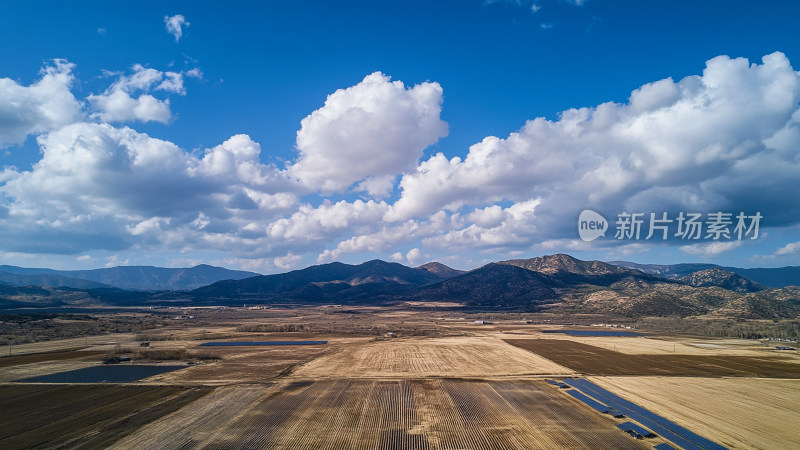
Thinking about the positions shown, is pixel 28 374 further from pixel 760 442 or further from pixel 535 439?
pixel 760 442

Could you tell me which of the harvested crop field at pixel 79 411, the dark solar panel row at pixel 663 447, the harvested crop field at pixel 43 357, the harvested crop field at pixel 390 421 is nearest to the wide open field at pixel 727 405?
the dark solar panel row at pixel 663 447

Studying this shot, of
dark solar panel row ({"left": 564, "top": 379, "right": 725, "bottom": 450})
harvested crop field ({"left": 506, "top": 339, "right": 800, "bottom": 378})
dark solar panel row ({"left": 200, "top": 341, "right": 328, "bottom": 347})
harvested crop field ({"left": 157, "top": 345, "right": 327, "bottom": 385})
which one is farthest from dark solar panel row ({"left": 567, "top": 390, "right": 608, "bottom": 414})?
dark solar panel row ({"left": 200, "top": 341, "right": 328, "bottom": 347})

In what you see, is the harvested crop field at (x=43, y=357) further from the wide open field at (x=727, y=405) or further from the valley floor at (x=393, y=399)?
the wide open field at (x=727, y=405)

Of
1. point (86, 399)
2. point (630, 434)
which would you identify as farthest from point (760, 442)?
point (86, 399)

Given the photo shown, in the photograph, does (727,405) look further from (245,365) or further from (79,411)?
(79,411)

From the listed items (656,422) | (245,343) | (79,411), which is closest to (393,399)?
(656,422)

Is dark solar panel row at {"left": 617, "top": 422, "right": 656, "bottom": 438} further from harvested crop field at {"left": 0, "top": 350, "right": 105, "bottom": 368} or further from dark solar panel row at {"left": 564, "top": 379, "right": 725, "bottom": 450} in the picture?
harvested crop field at {"left": 0, "top": 350, "right": 105, "bottom": 368}
